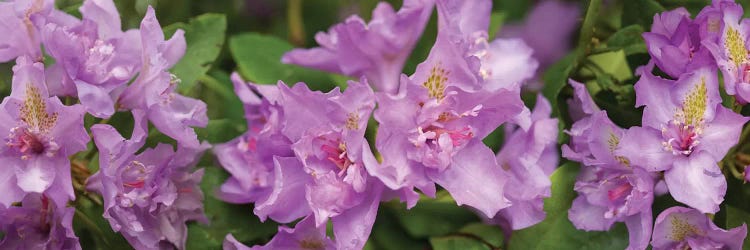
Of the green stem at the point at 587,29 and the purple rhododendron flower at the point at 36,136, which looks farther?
the green stem at the point at 587,29

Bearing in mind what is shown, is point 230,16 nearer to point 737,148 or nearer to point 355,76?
point 355,76

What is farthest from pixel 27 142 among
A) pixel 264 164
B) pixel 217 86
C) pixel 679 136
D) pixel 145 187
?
pixel 679 136

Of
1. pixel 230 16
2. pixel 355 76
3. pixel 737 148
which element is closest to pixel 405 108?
pixel 355 76

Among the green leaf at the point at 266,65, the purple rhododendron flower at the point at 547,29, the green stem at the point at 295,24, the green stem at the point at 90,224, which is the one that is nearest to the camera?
the green stem at the point at 90,224

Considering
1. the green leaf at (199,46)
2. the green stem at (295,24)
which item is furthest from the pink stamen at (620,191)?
the green stem at (295,24)

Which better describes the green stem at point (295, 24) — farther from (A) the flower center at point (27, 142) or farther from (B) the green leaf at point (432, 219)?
(A) the flower center at point (27, 142)

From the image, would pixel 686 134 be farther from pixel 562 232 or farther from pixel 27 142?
pixel 27 142

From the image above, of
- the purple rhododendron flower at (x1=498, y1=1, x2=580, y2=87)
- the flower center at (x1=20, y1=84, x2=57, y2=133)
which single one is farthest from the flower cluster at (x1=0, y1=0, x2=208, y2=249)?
the purple rhododendron flower at (x1=498, y1=1, x2=580, y2=87)

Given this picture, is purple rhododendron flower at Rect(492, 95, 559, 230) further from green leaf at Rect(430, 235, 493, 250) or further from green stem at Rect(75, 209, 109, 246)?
green stem at Rect(75, 209, 109, 246)
